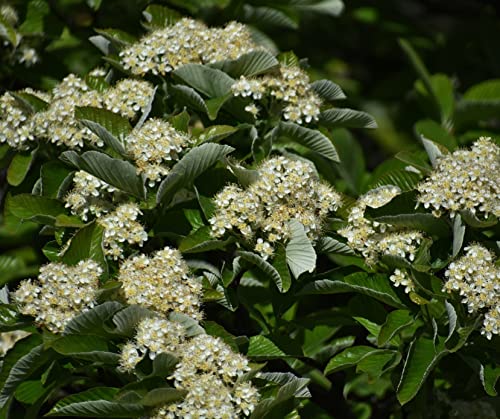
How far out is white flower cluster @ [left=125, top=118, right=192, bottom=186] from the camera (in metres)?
2.34

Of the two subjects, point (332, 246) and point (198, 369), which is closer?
point (198, 369)

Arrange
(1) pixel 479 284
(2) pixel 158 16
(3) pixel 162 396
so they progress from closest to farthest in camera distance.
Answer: (3) pixel 162 396 < (1) pixel 479 284 < (2) pixel 158 16

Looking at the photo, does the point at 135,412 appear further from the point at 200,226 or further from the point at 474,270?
the point at 474,270

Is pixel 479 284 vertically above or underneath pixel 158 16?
underneath

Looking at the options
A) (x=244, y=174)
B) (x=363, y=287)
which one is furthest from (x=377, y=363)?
(x=244, y=174)

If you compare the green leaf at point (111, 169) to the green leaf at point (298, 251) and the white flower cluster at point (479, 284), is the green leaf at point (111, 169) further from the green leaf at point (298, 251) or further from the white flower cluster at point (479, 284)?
the white flower cluster at point (479, 284)

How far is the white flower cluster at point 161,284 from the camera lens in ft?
7.11

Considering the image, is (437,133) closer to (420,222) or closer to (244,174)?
(420,222)

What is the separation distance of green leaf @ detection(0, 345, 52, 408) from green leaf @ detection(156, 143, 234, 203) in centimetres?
53

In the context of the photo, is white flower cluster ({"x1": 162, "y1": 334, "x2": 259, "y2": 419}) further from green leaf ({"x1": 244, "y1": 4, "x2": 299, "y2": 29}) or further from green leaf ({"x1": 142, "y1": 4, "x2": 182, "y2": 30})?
green leaf ({"x1": 244, "y1": 4, "x2": 299, "y2": 29})

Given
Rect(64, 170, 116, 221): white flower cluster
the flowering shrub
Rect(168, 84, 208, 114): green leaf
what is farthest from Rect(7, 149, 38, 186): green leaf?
Rect(168, 84, 208, 114): green leaf

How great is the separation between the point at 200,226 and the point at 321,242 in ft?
1.20

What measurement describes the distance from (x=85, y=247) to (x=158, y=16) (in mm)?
1107

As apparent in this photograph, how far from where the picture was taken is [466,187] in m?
2.36
